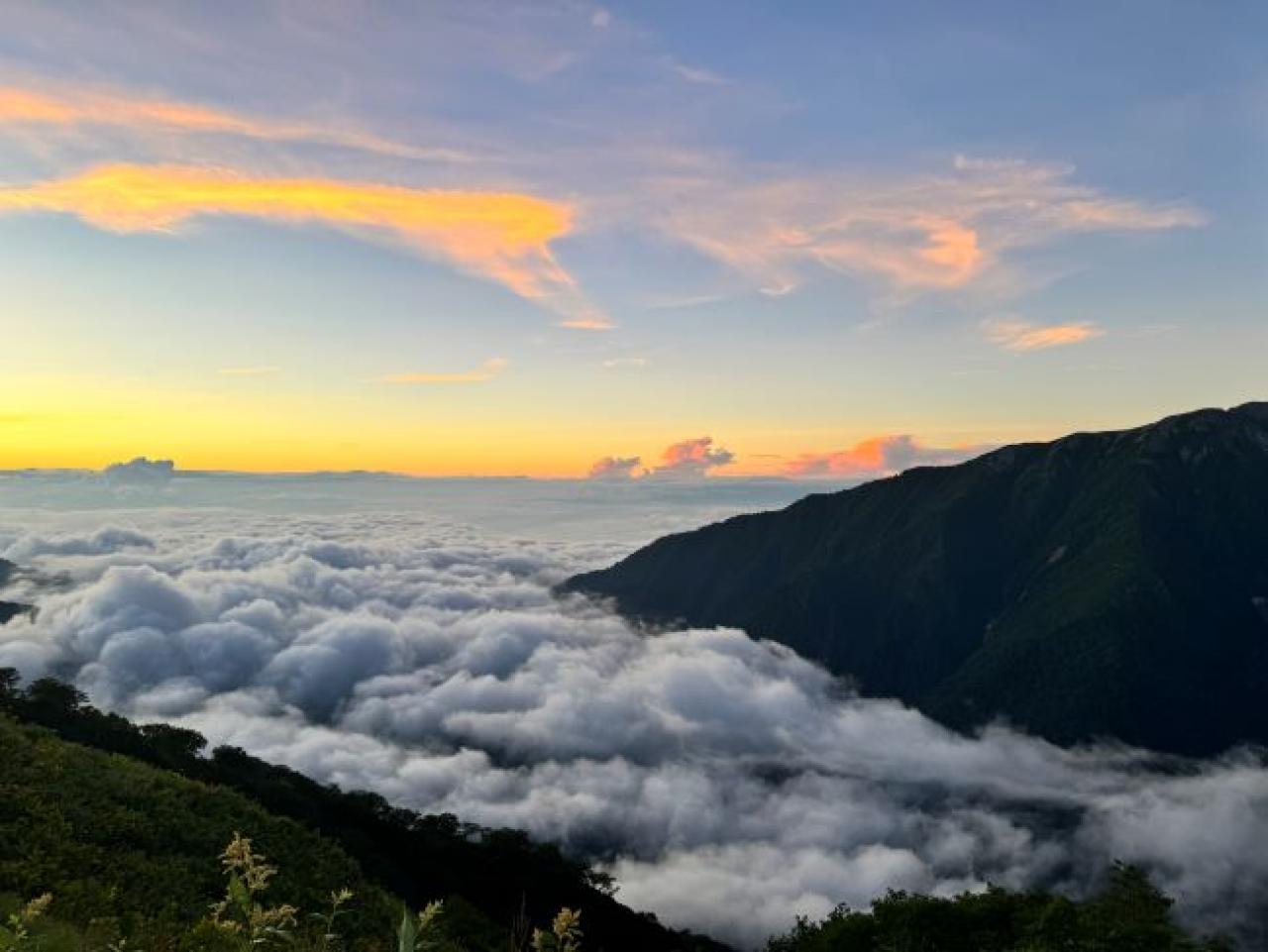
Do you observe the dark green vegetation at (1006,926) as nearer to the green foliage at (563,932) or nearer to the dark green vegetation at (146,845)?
the dark green vegetation at (146,845)

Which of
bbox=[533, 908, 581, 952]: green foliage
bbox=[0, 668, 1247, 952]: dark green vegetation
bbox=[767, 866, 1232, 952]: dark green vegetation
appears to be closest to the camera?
bbox=[533, 908, 581, 952]: green foliage

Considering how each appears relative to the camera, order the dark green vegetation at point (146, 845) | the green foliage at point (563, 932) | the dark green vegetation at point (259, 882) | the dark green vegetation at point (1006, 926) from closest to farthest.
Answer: the green foliage at point (563, 932) < the dark green vegetation at point (259, 882) < the dark green vegetation at point (146, 845) < the dark green vegetation at point (1006, 926)

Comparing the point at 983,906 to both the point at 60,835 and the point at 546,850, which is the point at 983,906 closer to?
the point at 60,835

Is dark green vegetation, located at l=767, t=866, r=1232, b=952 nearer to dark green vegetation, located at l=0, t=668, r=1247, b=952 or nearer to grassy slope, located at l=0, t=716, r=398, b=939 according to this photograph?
dark green vegetation, located at l=0, t=668, r=1247, b=952

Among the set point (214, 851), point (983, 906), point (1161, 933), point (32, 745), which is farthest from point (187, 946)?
point (983, 906)

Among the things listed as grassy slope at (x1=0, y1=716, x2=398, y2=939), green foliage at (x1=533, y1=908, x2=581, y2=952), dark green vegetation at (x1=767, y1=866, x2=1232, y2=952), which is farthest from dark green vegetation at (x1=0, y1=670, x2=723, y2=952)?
dark green vegetation at (x1=767, y1=866, x2=1232, y2=952)

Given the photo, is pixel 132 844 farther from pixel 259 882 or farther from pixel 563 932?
pixel 563 932

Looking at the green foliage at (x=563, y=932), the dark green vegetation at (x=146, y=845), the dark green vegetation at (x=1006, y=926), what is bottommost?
the dark green vegetation at (x=1006, y=926)

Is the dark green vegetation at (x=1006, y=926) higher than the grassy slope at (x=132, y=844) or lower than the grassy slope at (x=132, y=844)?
lower

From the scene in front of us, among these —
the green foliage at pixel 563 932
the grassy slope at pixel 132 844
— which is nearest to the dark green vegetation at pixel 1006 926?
the grassy slope at pixel 132 844

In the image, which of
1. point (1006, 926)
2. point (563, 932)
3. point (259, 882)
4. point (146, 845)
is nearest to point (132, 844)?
point (146, 845)
